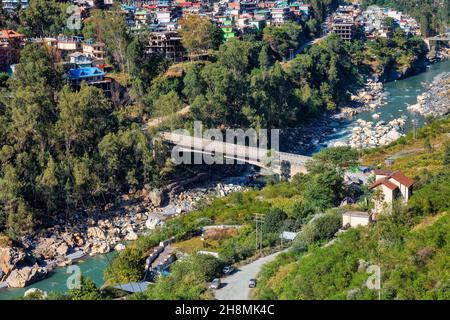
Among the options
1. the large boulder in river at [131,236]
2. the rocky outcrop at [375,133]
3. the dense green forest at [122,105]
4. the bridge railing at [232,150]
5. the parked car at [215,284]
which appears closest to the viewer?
the parked car at [215,284]

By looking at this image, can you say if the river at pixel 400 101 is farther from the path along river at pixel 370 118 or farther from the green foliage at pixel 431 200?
the green foliage at pixel 431 200

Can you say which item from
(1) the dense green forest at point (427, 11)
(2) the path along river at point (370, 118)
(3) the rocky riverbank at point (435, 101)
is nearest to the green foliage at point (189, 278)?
(2) the path along river at point (370, 118)

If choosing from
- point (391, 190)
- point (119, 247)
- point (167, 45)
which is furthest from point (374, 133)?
point (391, 190)

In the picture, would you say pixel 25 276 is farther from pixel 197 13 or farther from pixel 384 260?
pixel 197 13

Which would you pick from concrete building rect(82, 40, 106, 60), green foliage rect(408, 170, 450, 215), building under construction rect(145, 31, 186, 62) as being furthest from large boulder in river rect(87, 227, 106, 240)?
building under construction rect(145, 31, 186, 62)
